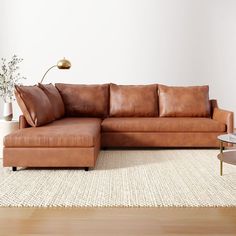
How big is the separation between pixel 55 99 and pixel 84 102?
57 centimetres

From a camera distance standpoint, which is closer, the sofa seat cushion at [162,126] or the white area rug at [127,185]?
the white area rug at [127,185]

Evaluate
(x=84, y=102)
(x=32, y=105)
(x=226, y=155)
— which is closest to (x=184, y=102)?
(x=84, y=102)

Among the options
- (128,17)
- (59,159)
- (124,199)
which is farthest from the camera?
(128,17)

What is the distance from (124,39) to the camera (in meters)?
6.44

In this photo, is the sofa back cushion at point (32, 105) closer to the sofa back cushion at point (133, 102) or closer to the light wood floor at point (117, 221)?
the sofa back cushion at point (133, 102)

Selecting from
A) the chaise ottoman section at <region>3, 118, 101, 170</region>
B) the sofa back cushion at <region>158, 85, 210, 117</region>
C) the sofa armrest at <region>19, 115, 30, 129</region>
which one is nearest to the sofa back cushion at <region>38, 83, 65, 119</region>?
the sofa armrest at <region>19, 115, 30, 129</region>

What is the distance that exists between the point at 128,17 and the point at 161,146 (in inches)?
108

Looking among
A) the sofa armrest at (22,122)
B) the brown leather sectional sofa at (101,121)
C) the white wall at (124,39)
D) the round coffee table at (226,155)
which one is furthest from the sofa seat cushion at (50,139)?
the white wall at (124,39)

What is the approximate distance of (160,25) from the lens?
6.42 meters

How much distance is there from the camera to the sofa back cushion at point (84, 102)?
5.21 m

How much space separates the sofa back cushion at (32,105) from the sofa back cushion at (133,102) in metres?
1.34

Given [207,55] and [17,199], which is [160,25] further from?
[17,199]

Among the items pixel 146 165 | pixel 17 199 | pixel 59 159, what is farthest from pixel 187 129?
pixel 17 199

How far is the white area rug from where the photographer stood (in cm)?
268
